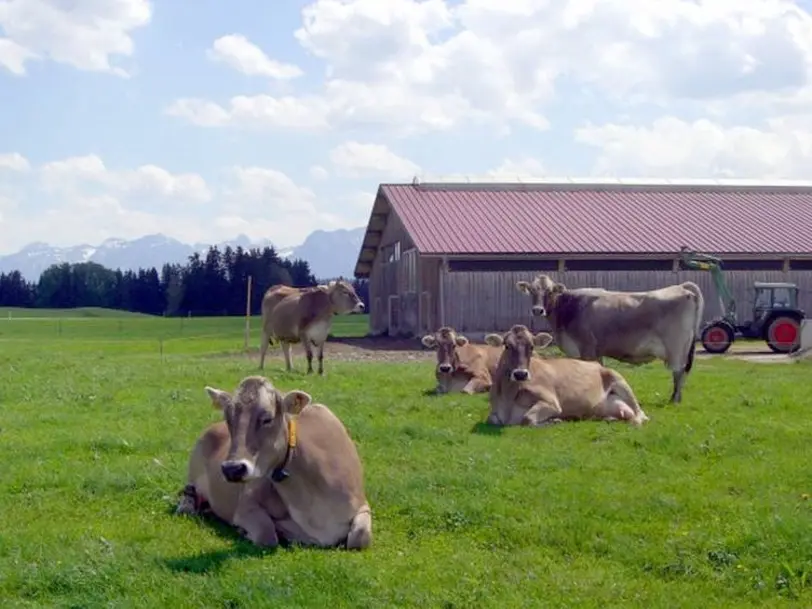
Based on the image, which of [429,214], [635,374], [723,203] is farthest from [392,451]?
[723,203]

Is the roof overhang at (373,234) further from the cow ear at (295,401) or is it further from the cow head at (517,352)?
the cow ear at (295,401)

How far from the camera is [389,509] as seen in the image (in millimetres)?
9477

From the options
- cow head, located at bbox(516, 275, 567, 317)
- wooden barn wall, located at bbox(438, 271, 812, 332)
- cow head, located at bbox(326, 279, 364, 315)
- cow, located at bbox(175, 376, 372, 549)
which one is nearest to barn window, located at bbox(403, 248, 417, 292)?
wooden barn wall, located at bbox(438, 271, 812, 332)

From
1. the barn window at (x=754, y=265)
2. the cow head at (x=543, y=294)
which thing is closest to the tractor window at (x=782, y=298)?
the barn window at (x=754, y=265)

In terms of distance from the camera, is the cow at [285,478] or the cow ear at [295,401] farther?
the cow ear at [295,401]

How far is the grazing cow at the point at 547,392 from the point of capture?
46.2ft

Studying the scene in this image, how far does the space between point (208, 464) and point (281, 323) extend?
15.0 m

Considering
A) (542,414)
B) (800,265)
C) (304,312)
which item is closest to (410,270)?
(800,265)

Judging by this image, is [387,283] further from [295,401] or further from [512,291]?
[295,401]

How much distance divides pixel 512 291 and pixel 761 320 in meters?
8.52

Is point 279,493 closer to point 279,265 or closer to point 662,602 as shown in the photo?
point 662,602

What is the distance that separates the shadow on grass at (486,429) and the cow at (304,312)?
974 cm

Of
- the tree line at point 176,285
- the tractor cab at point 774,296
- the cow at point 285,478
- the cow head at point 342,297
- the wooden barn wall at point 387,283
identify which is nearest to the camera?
the cow at point 285,478

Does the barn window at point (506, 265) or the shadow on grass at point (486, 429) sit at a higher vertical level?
the barn window at point (506, 265)
